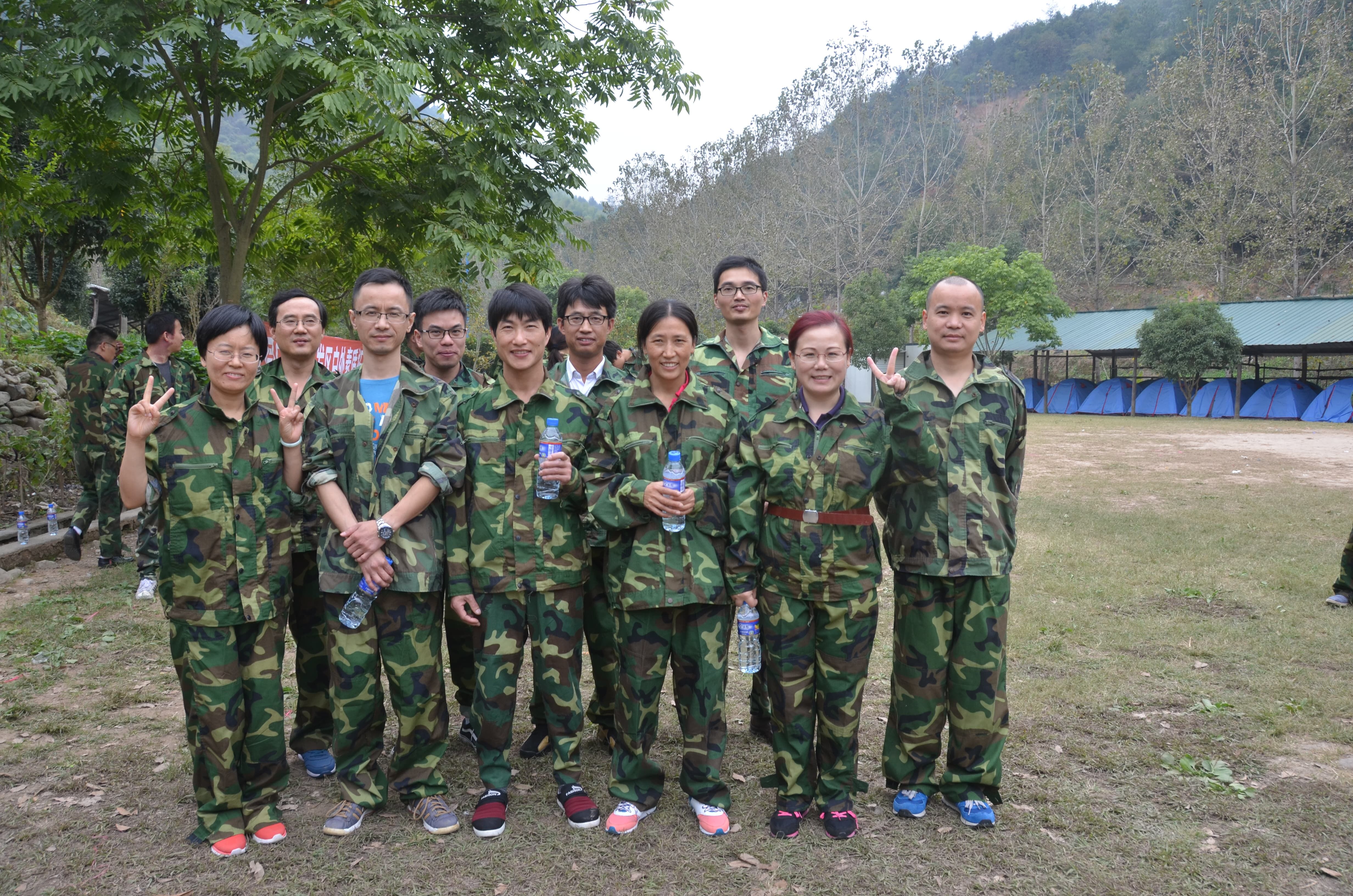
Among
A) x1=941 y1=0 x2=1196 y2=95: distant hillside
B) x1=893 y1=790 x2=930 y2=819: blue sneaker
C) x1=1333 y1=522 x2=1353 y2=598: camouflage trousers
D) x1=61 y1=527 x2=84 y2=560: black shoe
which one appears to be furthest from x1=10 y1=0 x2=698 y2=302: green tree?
x1=941 y1=0 x2=1196 y2=95: distant hillside

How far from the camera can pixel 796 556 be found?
341 centimetres

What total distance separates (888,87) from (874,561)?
5468 centimetres

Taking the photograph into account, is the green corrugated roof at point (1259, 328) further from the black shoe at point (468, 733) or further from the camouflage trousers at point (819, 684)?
the black shoe at point (468, 733)

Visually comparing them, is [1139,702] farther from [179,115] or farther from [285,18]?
[179,115]

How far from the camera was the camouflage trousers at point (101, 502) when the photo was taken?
786 centimetres

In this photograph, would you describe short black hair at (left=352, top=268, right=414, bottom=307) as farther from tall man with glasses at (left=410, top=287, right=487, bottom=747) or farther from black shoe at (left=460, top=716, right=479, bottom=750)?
black shoe at (left=460, top=716, right=479, bottom=750)

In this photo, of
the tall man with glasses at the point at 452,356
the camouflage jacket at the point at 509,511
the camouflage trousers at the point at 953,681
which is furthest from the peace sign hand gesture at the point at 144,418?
the camouflage trousers at the point at 953,681

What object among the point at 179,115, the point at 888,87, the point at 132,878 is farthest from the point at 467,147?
the point at 888,87

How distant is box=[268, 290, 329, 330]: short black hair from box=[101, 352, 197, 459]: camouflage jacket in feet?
11.4

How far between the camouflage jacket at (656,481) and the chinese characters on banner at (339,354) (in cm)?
449

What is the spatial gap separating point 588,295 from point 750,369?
3.07 feet

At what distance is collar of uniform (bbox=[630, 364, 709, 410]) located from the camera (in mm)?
3512

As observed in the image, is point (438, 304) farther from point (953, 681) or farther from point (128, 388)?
point (128, 388)

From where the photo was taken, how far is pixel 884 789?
150 inches
